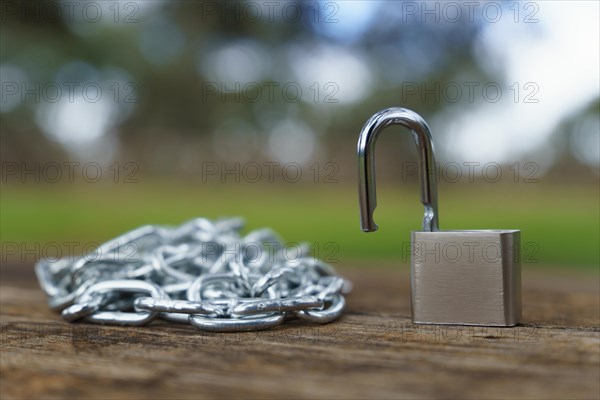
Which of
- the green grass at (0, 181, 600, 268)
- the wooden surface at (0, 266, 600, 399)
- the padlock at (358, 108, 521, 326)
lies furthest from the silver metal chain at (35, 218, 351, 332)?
the green grass at (0, 181, 600, 268)

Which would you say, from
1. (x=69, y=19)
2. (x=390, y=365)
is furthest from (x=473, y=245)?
(x=69, y=19)

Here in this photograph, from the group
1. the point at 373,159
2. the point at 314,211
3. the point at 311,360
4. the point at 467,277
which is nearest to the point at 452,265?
the point at 467,277

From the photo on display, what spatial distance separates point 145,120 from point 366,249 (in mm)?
5599

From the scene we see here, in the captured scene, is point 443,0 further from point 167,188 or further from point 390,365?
point 390,365

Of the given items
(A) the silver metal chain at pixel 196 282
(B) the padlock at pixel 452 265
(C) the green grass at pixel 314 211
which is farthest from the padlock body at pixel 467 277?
(C) the green grass at pixel 314 211

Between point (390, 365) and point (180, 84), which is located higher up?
point (180, 84)

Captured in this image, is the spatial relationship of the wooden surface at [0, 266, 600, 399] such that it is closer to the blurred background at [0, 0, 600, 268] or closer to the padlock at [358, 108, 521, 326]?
the padlock at [358, 108, 521, 326]

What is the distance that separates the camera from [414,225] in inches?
215

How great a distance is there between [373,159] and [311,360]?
37cm

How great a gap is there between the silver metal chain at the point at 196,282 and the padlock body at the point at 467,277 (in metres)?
0.15

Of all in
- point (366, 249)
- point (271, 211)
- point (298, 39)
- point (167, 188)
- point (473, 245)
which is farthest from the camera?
point (298, 39)

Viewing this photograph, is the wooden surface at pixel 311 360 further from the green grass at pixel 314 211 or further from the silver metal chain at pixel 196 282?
the green grass at pixel 314 211

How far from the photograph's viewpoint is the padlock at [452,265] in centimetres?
101

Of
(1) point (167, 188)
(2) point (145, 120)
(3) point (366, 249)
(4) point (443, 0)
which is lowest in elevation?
(3) point (366, 249)
